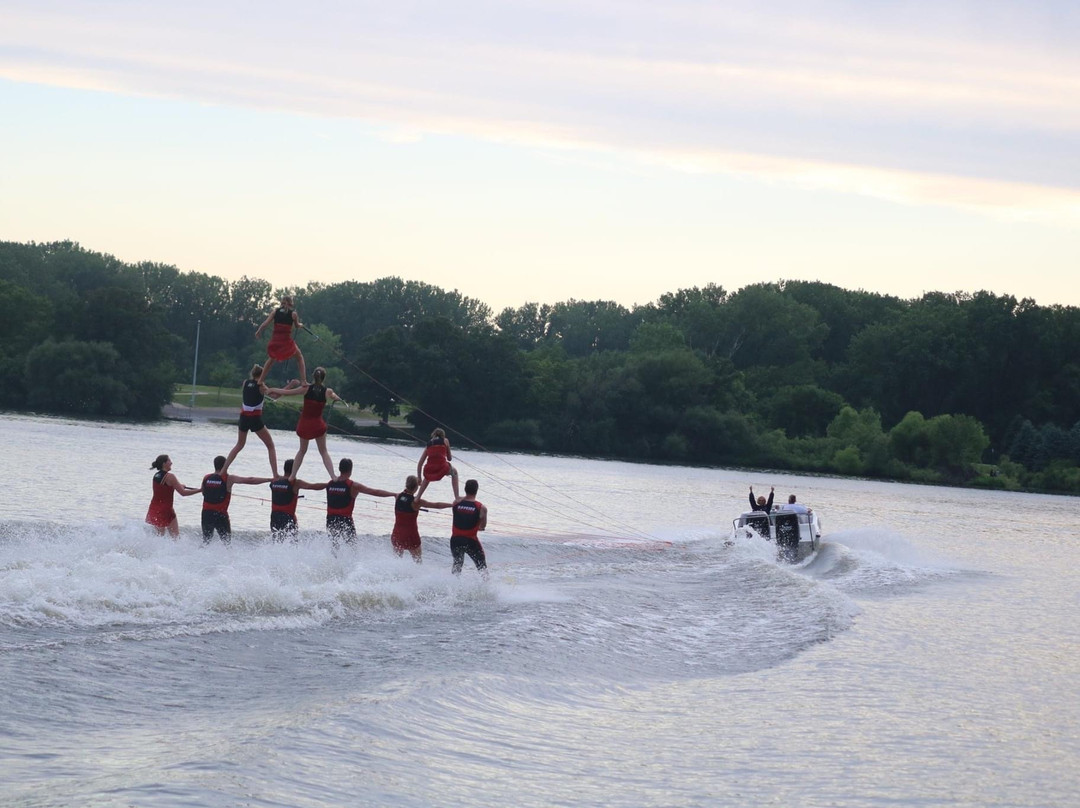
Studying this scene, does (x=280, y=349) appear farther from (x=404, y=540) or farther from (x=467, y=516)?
(x=467, y=516)

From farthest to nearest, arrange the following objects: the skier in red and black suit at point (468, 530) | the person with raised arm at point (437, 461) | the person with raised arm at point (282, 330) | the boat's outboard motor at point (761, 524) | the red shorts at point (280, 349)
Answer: the boat's outboard motor at point (761, 524) < the person with raised arm at point (437, 461) < the skier in red and black suit at point (468, 530) < the red shorts at point (280, 349) < the person with raised arm at point (282, 330)

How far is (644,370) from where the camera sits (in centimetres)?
8219

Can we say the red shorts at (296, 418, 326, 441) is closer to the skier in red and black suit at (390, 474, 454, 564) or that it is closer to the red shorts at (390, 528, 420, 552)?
the skier in red and black suit at (390, 474, 454, 564)

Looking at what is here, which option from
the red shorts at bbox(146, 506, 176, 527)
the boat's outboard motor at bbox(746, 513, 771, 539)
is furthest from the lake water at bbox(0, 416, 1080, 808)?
the boat's outboard motor at bbox(746, 513, 771, 539)

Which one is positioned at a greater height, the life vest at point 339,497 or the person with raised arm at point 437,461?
the person with raised arm at point 437,461

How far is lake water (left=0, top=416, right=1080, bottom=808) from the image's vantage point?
329 inches

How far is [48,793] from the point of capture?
23.6ft

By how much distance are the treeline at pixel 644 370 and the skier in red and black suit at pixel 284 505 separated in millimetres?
36381

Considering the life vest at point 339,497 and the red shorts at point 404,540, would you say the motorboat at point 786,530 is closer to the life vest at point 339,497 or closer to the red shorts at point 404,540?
the red shorts at point 404,540

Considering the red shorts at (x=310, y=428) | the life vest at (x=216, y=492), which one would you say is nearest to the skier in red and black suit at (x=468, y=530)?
the red shorts at (x=310, y=428)

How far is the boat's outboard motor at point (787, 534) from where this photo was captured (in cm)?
2677

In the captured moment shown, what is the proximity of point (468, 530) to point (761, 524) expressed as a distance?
40.7ft

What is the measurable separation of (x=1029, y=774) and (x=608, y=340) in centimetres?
13376

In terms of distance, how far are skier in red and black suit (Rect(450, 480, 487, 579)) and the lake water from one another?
29cm
